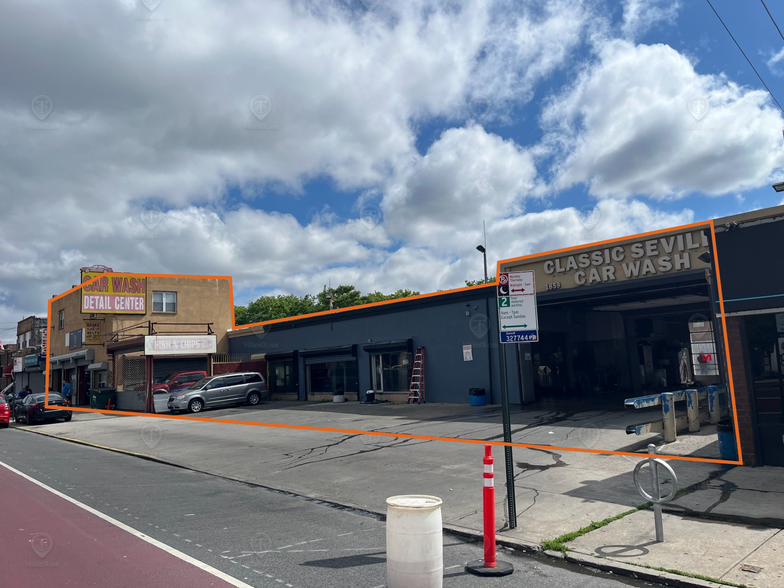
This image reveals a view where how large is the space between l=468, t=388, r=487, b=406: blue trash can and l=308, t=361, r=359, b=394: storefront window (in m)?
8.10

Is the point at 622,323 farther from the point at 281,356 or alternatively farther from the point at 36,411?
the point at 36,411

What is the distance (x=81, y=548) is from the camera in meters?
6.85

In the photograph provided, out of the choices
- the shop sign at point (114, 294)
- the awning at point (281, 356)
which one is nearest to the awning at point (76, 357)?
the shop sign at point (114, 294)

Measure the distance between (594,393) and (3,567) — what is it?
2327cm

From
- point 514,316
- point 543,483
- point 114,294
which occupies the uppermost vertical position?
point 114,294

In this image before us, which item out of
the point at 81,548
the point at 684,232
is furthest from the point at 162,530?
the point at 684,232

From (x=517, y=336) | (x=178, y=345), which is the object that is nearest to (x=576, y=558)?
(x=517, y=336)

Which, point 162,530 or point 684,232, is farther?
point 684,232

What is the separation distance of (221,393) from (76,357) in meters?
19.5

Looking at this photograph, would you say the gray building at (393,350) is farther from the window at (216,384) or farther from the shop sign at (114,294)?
the shop sign at (114,294)

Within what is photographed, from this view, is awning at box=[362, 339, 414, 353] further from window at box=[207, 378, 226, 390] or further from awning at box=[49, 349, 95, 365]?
awning at box=[49, 349, 95, 365]

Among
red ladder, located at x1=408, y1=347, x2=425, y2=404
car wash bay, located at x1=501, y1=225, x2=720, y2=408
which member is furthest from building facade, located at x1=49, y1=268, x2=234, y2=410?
car wash bay, located at x1=501, y1=225, x2=720, y2=408

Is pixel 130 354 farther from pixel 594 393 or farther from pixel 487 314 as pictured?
pixel 594 393

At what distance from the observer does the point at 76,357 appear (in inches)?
1684
